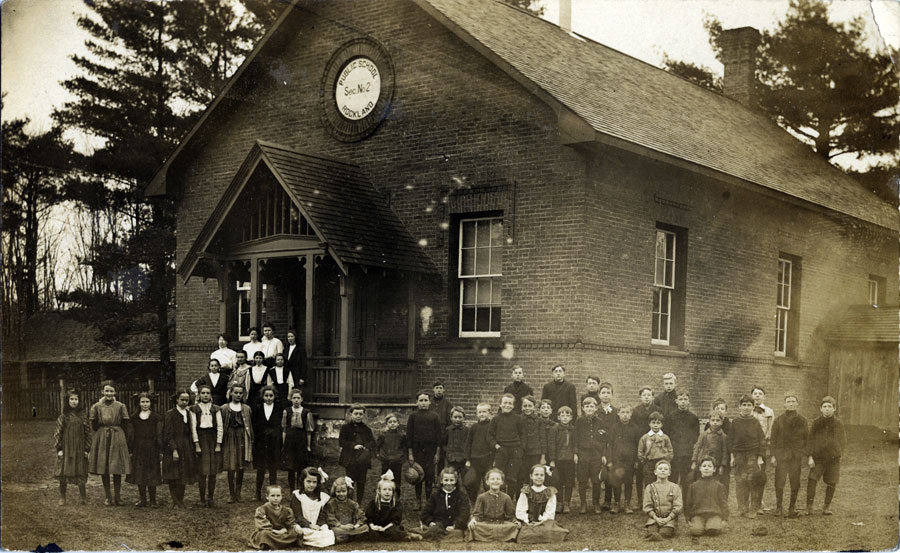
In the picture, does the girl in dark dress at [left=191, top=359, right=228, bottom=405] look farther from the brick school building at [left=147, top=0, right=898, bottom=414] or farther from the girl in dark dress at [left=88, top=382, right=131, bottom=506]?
the girl in dark dress at [left=88, top=382, right=131, bottom=506]

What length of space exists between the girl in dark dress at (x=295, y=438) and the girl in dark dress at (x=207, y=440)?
0.82 metres

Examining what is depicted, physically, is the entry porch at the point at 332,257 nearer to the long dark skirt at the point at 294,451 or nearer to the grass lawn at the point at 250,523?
the long dark skirt at the point at 294,451

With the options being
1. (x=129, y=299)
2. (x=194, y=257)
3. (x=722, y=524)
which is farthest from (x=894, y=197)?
(x=129, y=299)

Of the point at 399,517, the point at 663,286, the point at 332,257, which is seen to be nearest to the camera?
the point at 399,517

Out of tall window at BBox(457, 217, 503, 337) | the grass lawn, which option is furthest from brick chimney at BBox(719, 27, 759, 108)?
the grass lawn

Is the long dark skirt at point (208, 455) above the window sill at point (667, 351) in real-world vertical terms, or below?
below

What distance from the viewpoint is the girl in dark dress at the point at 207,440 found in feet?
37.7

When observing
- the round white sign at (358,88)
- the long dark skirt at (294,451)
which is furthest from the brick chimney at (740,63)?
the long dark skirt at (294,451)

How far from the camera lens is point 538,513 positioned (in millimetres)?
10070

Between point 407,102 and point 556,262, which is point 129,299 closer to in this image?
point 407,102

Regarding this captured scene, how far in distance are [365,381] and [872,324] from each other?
7.74 metres

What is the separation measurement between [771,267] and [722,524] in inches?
248

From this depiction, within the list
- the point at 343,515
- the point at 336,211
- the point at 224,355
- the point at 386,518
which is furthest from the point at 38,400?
the point at 386,518

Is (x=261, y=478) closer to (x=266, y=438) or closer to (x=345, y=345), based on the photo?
(x=266, y=438)
